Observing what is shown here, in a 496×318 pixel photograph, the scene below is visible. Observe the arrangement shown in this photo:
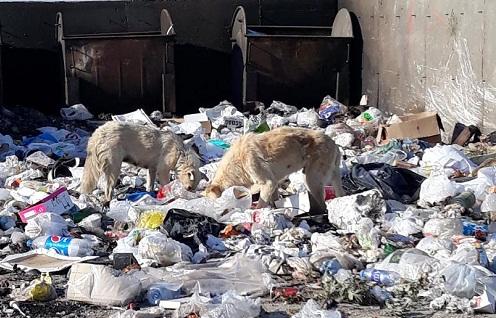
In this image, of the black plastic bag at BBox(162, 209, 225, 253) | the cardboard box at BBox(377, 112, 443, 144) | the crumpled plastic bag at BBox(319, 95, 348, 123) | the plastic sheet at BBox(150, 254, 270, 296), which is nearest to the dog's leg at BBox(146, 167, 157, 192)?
the black plastic bag at BBox(162, 209, 225, 253)

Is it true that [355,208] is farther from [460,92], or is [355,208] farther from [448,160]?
[460,92]

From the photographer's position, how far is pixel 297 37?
52.8 ft

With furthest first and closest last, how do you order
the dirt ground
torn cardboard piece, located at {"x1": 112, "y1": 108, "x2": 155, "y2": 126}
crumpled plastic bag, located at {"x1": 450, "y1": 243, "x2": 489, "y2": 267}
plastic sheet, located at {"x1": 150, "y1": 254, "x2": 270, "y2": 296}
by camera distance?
1. torn cardboard piece, located at {"x1": 112, "y1": 108, "x2": 155, "y2": 126}
2. crumpled plastic bag, located at {"x1": 450, "y1": 243, "x2": 489, "y2": 267}
3. plastic sheet, located at {"x1": 150, "y1": 254, "x2": 270, "y2": 296}
4. the dirt ground

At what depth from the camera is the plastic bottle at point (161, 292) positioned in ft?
20.9

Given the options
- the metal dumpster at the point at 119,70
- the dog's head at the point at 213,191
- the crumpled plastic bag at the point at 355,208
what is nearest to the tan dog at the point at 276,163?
the dog's head at the point at 213,191

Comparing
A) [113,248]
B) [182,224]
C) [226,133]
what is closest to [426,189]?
[182,224]

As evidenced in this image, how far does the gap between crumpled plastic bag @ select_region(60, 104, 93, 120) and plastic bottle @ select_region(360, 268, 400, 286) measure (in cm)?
955

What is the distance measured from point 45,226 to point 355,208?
2.69 m

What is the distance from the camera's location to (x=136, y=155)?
34.7 ft

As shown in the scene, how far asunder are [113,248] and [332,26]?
10.5m

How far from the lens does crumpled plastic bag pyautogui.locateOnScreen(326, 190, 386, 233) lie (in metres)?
8.48

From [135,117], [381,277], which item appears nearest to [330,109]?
[135,117]

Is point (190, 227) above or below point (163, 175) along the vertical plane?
above

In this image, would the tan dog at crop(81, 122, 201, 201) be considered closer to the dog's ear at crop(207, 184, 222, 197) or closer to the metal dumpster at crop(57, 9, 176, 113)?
the dog's ear at crop(207, 184, 222, 197)
